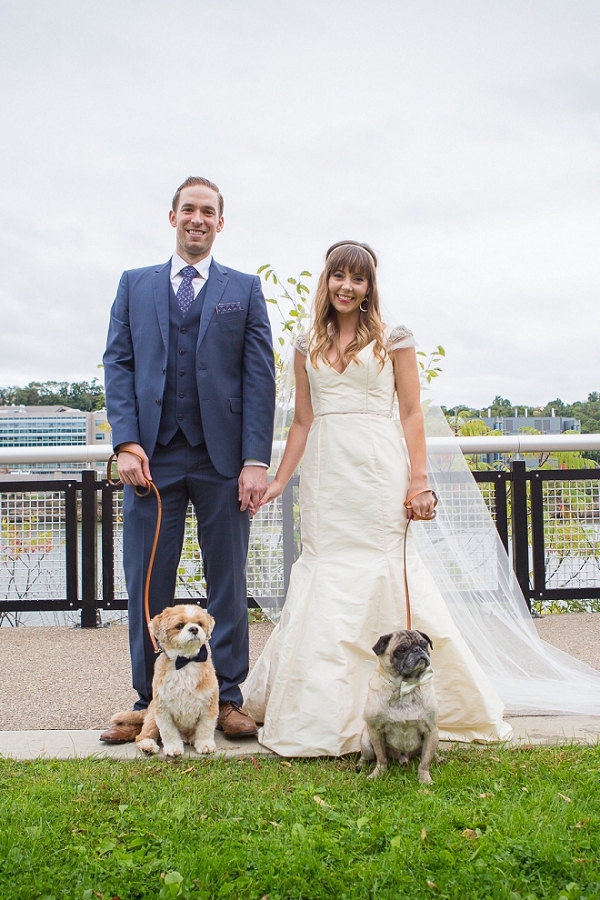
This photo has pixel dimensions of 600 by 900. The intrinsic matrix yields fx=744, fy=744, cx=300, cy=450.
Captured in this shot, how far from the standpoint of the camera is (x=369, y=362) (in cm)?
339

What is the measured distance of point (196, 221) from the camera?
137 inches

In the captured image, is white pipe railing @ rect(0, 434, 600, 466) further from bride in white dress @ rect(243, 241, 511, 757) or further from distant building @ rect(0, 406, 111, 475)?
bride in white dress @ rect(243, 241, 511, 757)

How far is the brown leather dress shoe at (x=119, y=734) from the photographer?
3.27 metres

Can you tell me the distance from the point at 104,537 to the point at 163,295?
2.95 metres

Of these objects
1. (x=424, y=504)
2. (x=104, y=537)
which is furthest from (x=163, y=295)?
(x=104, y=537)

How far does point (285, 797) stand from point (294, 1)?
636cm

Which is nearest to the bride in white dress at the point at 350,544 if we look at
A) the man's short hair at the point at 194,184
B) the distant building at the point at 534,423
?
the man's short hair at the point at 194,184

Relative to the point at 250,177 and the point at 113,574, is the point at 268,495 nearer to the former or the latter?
the point at 113,574

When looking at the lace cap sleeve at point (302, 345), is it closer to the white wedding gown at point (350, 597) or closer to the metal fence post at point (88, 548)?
the white wedding gown at point (350, 597)

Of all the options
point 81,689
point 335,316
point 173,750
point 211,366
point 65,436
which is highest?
point 335,316

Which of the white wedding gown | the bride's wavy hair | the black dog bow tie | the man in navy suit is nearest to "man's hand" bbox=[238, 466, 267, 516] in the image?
the man in navy suit

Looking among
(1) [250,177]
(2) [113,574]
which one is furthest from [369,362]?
(1) [250,177]

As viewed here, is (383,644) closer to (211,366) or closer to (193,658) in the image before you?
(193,658)

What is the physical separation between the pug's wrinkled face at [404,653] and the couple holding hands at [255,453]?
40cm
